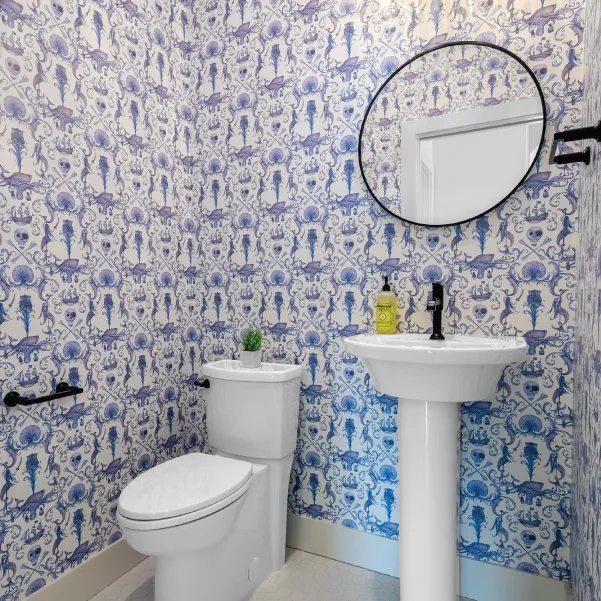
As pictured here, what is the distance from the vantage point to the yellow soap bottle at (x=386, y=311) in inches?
62.1

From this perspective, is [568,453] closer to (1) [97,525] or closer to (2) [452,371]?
(2) [452,371]

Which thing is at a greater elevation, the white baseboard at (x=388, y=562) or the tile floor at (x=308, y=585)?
the white baseboard at (x=388, y=562)

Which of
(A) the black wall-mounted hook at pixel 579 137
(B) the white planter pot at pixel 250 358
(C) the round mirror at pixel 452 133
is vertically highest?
(C) the round mirror at pixel 452 133

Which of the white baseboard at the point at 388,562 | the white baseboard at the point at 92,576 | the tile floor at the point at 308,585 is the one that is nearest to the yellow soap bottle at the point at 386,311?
the white baseboard at the point at 388,562

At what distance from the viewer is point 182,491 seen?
51.5 inches

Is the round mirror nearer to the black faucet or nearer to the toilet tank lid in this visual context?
the black faucet

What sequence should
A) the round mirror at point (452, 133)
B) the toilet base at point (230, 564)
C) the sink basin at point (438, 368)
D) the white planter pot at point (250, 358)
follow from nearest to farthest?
1. the sink basin at point (438, 368)
2. the toilet base at point (230, 564)
3. the round mirror at point (452, 133)
4. the white planter pot at point (250, 358)

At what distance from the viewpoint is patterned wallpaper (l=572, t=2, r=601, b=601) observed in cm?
96

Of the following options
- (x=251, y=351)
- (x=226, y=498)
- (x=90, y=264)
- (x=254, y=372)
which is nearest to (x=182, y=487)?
(x=226, y=498)

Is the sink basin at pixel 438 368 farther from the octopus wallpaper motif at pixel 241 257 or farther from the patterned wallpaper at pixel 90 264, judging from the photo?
the patterned wallpaper at pixel 90 264

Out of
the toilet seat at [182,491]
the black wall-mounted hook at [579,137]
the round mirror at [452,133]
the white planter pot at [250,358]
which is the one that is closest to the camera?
the black wall-mounted hook at [579,137]

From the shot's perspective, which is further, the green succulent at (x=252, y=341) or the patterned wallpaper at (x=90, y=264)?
the green succulent at (x=252, y=341)

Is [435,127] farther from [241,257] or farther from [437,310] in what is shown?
[241,257]

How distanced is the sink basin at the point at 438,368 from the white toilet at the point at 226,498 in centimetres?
51
